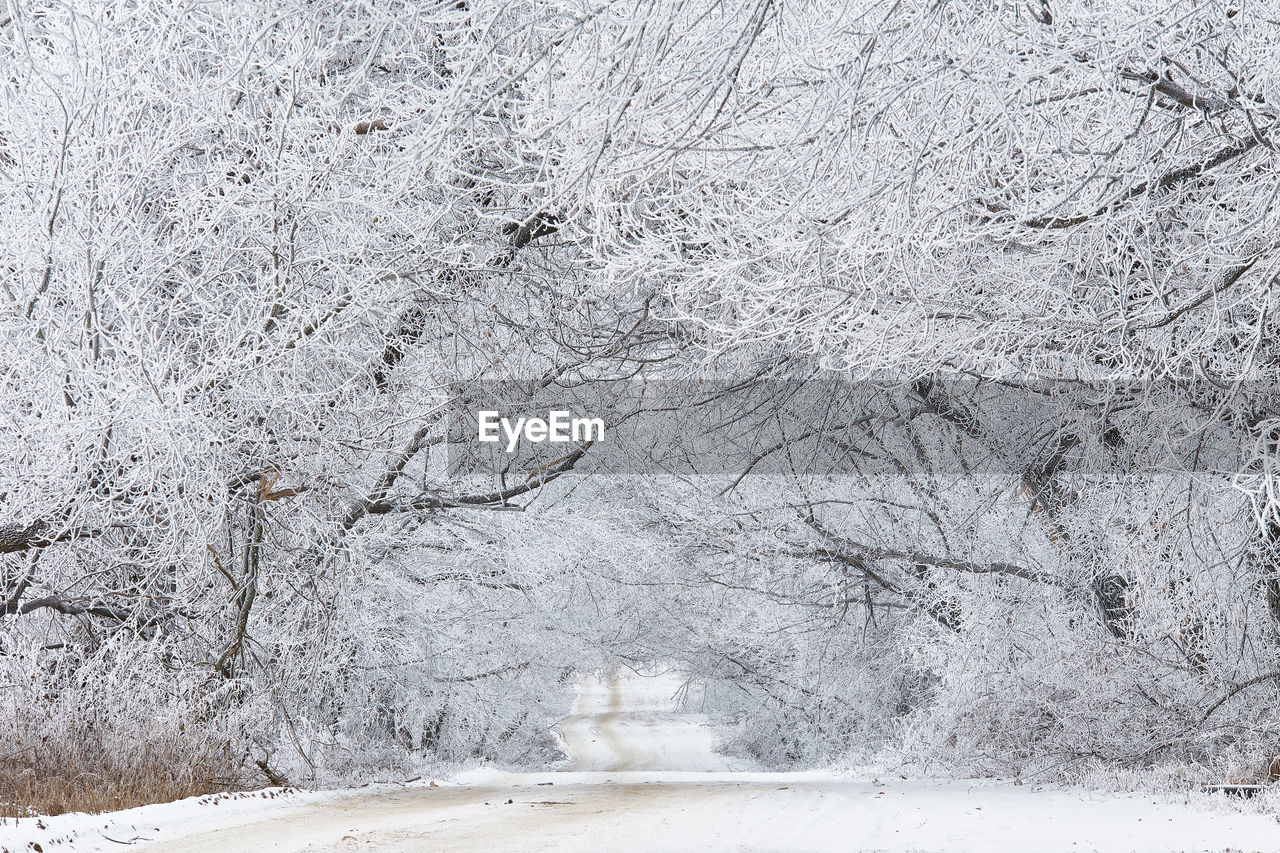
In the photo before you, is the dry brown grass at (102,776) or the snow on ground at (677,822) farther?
the dry brown grass at (102,776)

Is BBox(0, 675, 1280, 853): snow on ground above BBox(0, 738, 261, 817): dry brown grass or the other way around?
the other way around

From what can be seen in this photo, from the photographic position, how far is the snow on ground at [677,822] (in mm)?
7070

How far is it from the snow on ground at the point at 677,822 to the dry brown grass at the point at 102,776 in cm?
45

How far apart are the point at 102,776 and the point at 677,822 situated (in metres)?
4.20

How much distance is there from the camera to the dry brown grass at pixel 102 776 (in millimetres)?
7875

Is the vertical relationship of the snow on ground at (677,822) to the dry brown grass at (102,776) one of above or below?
below

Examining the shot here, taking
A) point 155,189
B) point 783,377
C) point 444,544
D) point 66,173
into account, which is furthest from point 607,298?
point 66,173

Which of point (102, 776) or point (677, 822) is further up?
point (102, 776)

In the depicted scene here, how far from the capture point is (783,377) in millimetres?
12164

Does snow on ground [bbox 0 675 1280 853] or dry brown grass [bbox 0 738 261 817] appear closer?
snow on ground [bbox 0 675 1280 853]

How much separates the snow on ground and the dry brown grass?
45 centimetres

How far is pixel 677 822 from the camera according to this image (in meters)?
8.57

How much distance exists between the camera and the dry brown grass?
788 cm

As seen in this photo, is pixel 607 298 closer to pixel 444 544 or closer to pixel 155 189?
pixel 444 544
